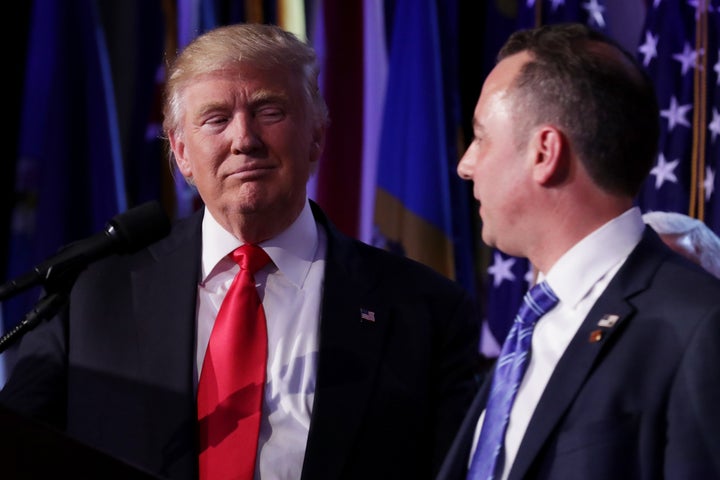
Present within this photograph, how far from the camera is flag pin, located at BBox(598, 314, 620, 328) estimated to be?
1.50 m

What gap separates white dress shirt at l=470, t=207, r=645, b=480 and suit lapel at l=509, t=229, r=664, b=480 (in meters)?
0.04

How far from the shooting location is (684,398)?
138 centimetres

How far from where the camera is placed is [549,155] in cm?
161

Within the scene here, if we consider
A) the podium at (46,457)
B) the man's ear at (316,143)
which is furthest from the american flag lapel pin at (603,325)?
the man's ear at (316,143)

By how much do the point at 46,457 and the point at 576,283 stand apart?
792 mm

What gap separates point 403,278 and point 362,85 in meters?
1.96

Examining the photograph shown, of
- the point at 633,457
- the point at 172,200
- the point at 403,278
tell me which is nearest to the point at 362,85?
the point at 172,200

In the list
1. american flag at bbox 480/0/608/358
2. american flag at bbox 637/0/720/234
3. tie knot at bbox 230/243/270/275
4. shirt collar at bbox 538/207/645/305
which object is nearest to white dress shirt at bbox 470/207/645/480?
shirt collar at bbox 538/207/645/305

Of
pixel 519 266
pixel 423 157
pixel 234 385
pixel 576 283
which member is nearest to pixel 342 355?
pixel 234 385

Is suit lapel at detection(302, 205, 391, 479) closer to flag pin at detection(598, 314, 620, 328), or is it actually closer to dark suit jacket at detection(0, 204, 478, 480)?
dark suit jacket at detection(0, 204, 478, 480)

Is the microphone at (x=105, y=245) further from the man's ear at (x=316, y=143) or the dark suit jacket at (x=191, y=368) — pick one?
the man's ear at (x=316, y=143)

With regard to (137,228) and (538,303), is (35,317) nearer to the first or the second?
(137,228)

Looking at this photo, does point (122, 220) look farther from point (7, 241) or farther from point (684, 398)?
point (7, 241)

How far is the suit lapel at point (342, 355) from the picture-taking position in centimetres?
200
